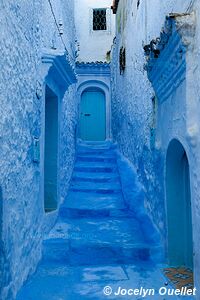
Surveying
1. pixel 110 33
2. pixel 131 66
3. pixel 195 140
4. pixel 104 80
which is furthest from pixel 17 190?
pixel 110 33

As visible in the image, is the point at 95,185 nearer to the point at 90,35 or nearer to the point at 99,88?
the point at 99,88

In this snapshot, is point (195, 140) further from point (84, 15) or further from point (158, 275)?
point (84, 15)

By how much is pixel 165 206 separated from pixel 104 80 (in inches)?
349

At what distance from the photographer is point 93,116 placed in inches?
490

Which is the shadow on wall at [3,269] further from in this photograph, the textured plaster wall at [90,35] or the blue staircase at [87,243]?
the textured plaster wall at [90,35]

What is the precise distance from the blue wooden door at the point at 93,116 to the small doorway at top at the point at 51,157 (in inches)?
269

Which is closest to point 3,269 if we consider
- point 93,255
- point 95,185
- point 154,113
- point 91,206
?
point 93,255

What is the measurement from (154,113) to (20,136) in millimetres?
2338

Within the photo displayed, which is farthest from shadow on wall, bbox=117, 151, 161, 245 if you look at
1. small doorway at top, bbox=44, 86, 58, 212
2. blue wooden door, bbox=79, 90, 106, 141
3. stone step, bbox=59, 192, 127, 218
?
blue wooden door, bbox=79, 90, 106, 141

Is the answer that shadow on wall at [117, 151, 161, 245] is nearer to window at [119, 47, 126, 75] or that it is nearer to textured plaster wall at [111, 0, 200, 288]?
textured plaster wall at [111, 0, 200, 288]

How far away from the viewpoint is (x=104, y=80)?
40.4 ft

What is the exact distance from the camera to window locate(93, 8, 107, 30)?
42.7 ft

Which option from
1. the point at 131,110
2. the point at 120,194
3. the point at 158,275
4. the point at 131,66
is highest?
the point at 131,66

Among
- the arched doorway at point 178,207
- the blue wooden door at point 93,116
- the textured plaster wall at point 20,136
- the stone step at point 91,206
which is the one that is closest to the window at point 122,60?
the blue wooden door at point 93,116
